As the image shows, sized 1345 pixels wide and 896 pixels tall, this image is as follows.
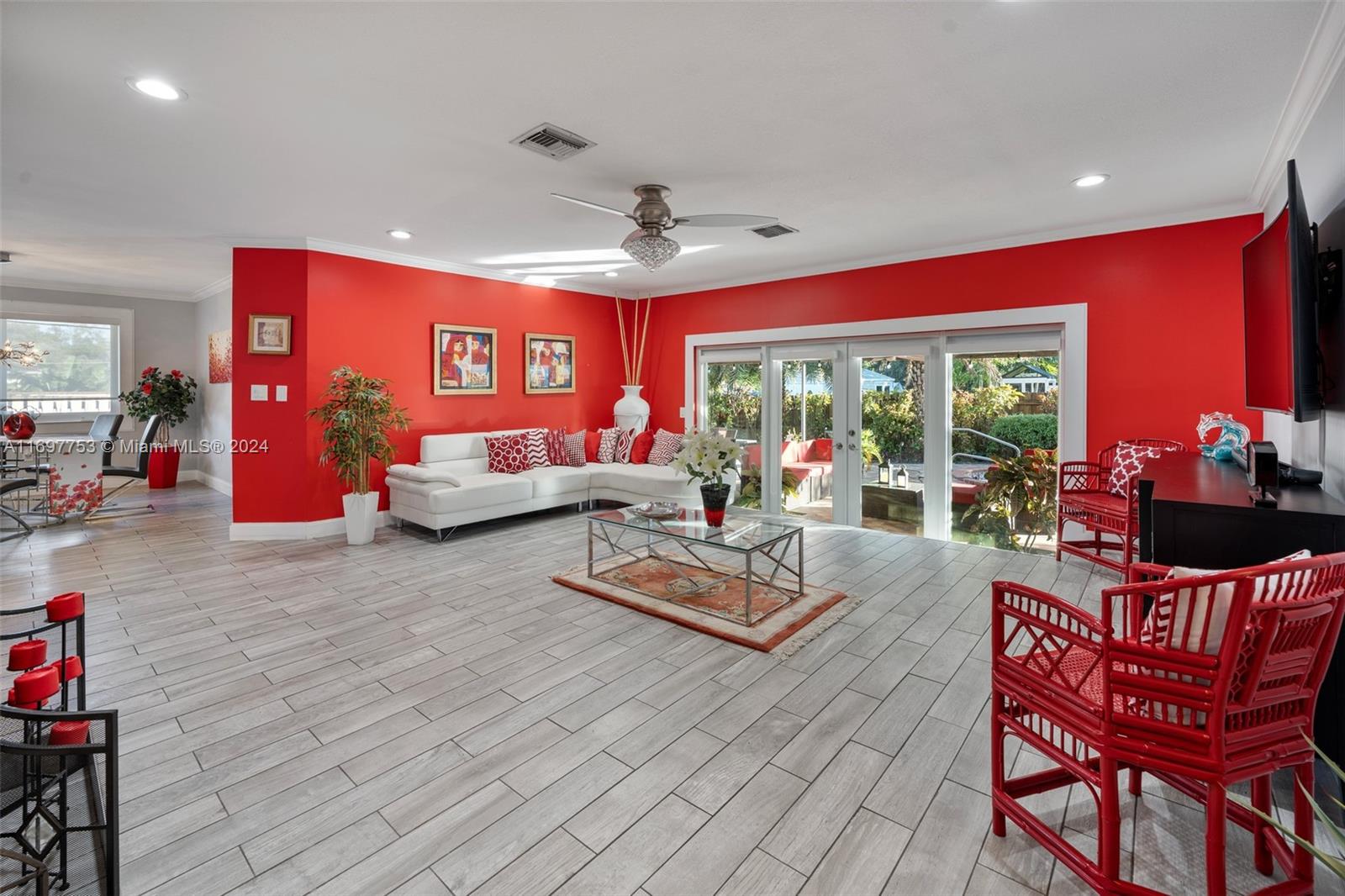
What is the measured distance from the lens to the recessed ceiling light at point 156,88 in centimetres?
257

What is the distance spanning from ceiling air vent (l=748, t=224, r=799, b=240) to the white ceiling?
0.21 m

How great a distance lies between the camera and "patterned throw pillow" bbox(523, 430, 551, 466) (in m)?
6.57

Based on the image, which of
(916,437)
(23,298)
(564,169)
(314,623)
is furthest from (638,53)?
(23,298)

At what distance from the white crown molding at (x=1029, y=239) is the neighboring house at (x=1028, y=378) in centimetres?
101

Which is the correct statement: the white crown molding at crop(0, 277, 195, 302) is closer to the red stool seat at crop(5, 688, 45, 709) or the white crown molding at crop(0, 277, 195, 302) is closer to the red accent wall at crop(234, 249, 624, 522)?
the red accent wall at crop(234, 249, 624, 522)

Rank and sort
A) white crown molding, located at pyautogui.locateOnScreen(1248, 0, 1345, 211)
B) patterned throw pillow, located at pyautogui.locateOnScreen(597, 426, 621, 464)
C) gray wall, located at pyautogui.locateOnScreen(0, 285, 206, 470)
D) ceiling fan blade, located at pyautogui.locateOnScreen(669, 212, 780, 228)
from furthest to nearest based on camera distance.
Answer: gray wall, located at pyautogui.locateOnScreen(0, 285, 206, 470)
patterned throw pillow, located at pyautogui.locateOnScreen(597, 426, 621, 464)
ceiling fan blade, located at pyautogui.locateOnScreen(669, 212, 780, 228)
white crown molding, located at pyautogui.locateOnScreen(1248, 0, 1345, 211)

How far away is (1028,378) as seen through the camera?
5.10 metres

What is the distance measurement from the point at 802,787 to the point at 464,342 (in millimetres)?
5630

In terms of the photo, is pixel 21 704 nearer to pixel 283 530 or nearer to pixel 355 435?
pixel 355 435

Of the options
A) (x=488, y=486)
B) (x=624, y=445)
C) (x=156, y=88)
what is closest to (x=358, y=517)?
(x=488, y=486)

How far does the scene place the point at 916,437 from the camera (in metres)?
5.68

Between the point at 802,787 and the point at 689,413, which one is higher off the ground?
the point at 689,413

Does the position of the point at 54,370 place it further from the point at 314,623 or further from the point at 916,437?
the point at 916,437

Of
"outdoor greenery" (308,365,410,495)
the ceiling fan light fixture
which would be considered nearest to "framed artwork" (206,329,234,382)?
"outdoor greenery" (308,365,410,495)
